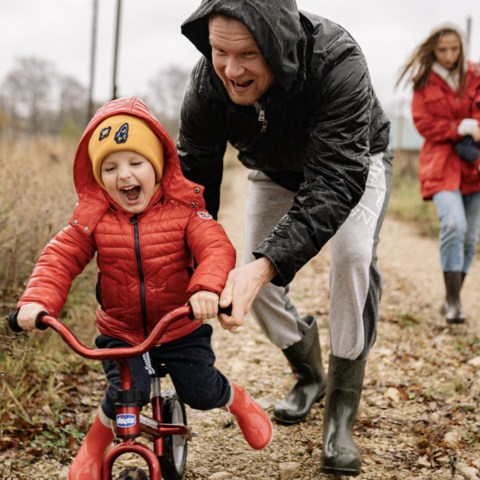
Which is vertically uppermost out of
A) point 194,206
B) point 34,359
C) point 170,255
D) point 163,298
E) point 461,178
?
point 461,178

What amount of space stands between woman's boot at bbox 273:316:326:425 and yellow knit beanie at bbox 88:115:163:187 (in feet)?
4.95

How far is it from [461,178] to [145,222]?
3.53 metres

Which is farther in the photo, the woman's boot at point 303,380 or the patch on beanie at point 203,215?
the woman's boot at point 303,380

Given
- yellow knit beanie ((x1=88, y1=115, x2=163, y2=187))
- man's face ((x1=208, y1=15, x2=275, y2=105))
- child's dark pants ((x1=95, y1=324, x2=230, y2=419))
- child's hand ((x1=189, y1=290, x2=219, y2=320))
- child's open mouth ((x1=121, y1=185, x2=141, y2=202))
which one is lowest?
child's dark pants ((x1=95, y1=324, x2=230, y2=419))

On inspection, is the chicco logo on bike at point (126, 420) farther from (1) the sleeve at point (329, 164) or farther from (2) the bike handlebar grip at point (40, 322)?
(1) the sleeve at point (329, 164)

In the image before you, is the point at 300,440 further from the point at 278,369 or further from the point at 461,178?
the point at 461,178

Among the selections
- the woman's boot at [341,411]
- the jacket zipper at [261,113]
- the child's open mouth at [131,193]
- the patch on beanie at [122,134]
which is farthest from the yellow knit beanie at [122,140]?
the woman's boot at [341,411]

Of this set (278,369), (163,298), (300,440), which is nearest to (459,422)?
(300,440)

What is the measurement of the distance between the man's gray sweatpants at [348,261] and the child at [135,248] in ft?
2.06

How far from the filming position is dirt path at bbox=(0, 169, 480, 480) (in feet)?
10.8

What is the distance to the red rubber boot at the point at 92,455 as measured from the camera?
109 inches

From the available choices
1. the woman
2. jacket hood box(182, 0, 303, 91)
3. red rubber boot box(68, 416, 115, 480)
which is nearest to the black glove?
the woman

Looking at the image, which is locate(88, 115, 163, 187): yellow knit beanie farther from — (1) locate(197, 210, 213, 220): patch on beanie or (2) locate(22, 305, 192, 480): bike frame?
(2) locate(22, 305, 192, 480): bike frame

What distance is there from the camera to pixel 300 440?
359 centimetres
